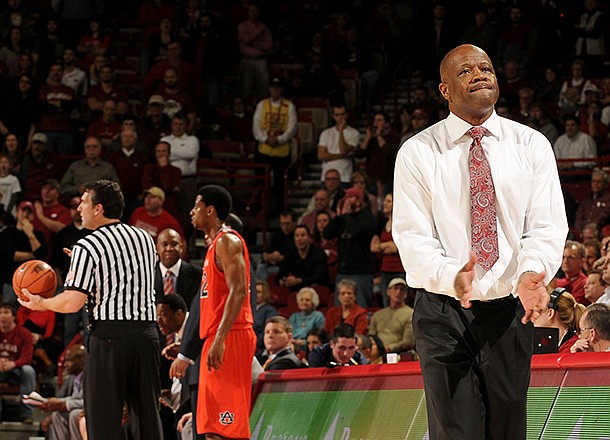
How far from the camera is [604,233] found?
11.9 m

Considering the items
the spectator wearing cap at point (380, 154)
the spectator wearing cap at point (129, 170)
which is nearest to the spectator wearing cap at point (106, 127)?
the spectator wearing cap at point (129, 170)

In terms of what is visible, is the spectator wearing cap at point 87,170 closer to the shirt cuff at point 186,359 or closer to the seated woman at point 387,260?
the seated woman at point 387,260

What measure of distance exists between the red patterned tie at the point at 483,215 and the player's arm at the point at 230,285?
320cm

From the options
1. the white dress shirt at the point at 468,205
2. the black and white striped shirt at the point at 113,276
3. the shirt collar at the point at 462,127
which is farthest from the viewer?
the black and white striped shirt at the point at 113,276

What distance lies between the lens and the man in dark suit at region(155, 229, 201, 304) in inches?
405

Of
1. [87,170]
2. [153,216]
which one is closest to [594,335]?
[153,216]

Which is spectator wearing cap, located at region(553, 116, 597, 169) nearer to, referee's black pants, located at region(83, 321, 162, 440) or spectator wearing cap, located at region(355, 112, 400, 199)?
spectator wearing cap, located at region(355, 112, 400, 199)

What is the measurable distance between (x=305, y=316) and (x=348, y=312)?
1.79ft

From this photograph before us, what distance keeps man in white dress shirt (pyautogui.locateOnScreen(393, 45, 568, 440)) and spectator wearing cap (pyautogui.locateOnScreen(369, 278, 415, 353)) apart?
6.87 m

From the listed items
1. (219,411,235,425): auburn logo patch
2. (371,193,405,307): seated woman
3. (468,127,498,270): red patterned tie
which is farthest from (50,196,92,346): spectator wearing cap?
(468,127,498,270): red patterned tie

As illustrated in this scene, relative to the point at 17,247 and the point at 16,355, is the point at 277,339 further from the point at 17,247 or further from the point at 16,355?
the point at 17,247

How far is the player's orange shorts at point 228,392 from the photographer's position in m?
7.25

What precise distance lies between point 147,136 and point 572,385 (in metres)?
10.9

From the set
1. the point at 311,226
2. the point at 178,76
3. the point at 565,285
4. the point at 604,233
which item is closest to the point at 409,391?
the point at 565,285
